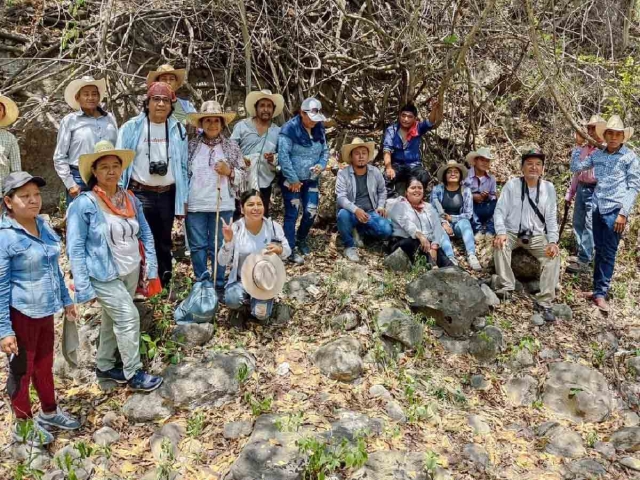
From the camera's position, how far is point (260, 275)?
4.84 m

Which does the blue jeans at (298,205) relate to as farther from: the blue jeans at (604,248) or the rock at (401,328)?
the blue jeans at (604,248)

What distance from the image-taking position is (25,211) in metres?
3.44

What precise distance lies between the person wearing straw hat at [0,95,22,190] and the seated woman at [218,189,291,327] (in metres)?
2.11

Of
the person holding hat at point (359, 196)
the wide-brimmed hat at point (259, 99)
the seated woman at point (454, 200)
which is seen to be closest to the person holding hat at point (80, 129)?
the wide-brimmed hat at point (259, 99)

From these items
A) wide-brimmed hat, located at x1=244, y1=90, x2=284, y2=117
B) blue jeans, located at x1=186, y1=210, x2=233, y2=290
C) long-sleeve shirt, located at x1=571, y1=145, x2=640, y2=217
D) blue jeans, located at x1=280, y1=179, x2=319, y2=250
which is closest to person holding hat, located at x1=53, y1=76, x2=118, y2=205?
blue jeans, located at x1=186, y1=210, x2=233, y2=290

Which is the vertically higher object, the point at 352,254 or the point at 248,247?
the point at 248,247

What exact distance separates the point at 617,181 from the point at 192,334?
4.93 metres

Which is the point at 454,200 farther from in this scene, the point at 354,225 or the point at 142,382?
the point at 142,382

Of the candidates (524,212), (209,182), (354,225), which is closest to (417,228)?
(354,225)

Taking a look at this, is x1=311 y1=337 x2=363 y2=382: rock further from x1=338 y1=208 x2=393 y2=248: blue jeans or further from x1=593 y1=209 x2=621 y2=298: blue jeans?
x1=593 y1=209 x2=621 y2=298: blue jeans

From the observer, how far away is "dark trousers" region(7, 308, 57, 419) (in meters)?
3.54

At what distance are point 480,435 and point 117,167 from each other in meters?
3.60

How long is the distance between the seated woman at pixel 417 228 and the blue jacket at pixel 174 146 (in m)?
2.64

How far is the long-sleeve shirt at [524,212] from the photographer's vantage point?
19.9 ft
